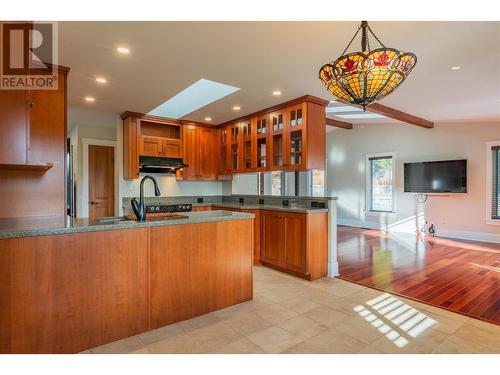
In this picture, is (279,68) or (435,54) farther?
(279,68)

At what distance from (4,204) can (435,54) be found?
4.24 m

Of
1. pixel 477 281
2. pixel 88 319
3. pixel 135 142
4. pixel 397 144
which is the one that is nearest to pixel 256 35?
pixel 88 319

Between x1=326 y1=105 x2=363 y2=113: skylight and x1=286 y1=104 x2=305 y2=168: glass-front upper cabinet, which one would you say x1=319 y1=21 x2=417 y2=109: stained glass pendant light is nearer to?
x1=286 y1=104 x2=305 y2=168: glass-front upper cabinet

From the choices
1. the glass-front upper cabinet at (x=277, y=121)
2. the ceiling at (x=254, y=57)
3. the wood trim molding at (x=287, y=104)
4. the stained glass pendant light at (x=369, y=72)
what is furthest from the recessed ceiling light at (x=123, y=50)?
the glass-front upper cabinet at (x=277, y=121)

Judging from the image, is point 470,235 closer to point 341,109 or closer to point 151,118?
point 341,109

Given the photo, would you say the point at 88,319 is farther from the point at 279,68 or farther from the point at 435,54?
the point at 435,54

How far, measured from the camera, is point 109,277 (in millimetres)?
2109

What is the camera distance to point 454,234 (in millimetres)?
6371

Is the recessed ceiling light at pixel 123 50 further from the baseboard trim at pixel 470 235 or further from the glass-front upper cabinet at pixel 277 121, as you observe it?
the baseboard trim at pixel 470 235

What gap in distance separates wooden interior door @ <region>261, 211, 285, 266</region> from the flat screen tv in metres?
4.49

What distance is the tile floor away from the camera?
2047mm

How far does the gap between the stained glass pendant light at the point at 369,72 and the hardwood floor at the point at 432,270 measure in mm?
2314

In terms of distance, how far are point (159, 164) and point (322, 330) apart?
3.55 metres

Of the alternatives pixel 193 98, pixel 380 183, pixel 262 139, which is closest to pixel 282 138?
pixel 262 139
